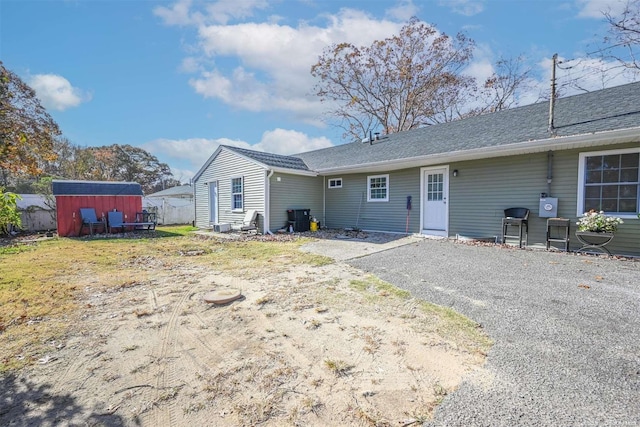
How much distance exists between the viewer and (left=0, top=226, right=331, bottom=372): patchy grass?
286 centimetres

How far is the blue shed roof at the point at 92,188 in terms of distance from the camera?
36.4ft

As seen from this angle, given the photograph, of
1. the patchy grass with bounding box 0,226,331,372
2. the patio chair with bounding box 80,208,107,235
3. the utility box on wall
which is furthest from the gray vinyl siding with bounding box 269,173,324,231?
the utility box on wall

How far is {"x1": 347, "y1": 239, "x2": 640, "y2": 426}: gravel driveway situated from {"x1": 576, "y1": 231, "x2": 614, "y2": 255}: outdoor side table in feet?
1.53

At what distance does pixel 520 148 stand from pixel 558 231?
2.17 metres

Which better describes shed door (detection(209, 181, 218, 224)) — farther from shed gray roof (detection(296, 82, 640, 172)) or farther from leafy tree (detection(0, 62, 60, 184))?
leafy tree (detection(0, 62, 60, 184))

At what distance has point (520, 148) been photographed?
679 centimetres

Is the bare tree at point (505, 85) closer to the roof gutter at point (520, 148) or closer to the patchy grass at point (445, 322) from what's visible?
the roof gutter at point (520, 148)

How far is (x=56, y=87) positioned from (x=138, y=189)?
7.29 metres

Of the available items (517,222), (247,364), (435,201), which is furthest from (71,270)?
(517,222)

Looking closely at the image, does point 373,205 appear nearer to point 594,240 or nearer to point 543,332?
point 594,240

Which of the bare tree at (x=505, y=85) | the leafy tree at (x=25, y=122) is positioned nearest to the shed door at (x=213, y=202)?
the leafy tree at (x=25, y=122)

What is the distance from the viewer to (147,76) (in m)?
10.6

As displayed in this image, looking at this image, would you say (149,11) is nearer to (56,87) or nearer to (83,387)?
(83,387)

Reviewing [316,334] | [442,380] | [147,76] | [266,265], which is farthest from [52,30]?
[442,380]
